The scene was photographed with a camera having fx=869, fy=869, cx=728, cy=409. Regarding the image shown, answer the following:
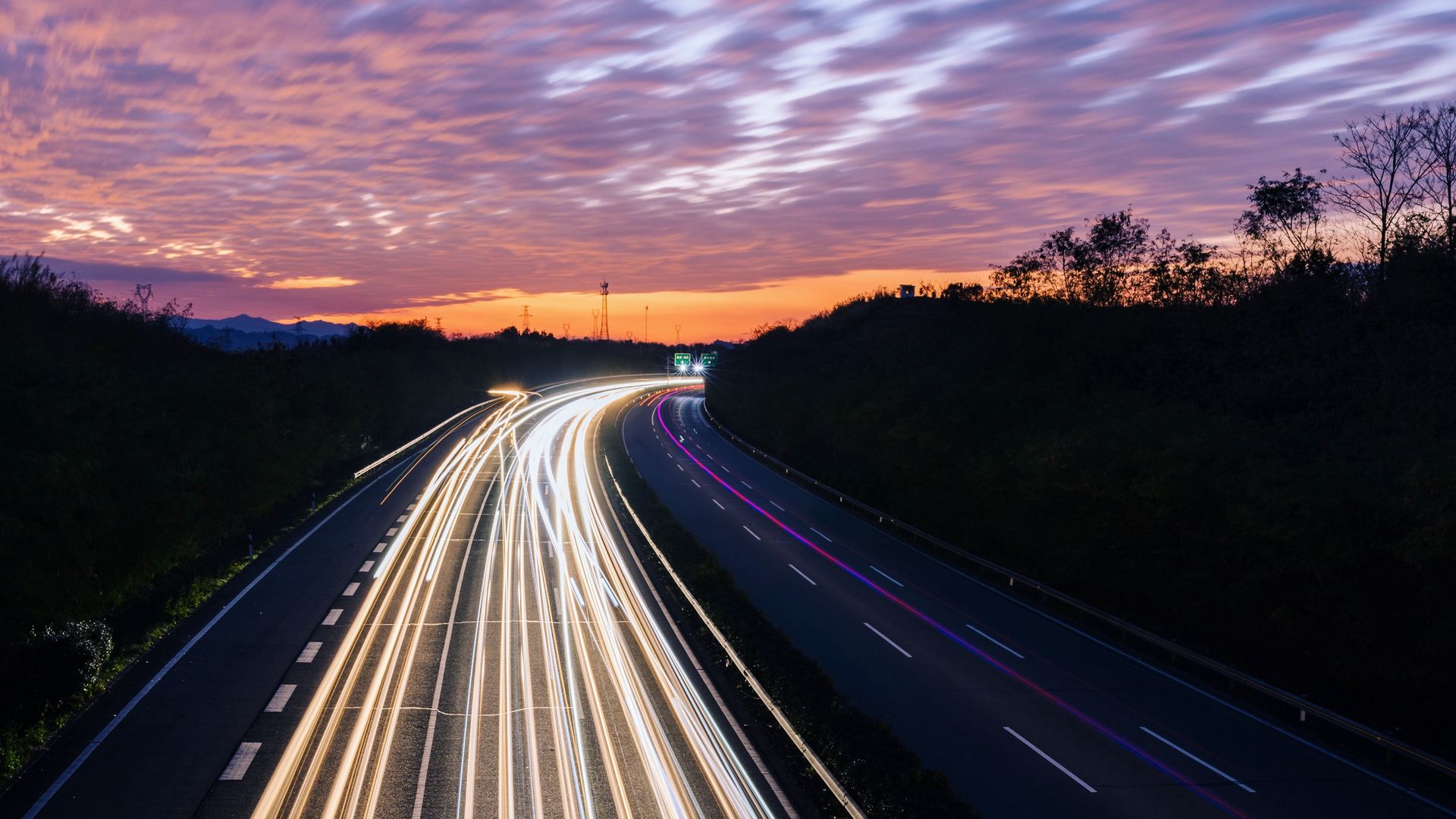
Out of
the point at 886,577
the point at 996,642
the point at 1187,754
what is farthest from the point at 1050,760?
the point at 886,577

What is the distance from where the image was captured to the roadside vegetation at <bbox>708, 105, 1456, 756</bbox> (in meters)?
17.5

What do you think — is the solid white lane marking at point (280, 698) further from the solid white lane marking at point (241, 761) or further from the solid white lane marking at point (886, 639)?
the solid white lane marking at point (886, 639)

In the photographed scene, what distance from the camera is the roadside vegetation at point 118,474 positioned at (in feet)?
53.6

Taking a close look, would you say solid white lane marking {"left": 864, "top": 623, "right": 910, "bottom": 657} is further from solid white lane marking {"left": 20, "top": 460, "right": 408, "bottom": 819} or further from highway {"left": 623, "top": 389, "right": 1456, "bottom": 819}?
solid white lane marking {"left": 20, "top": 460, "right": 408, "bottom": 819}

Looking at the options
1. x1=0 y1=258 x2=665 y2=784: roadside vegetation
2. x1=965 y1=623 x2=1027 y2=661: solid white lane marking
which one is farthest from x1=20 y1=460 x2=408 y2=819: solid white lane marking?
x1=965 y1=623 x2=1027 y2=661: solid white lane marking

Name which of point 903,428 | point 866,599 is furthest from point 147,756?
point 903,428

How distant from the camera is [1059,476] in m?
26.1

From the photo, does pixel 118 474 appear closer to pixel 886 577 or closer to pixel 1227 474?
pixel 886 577

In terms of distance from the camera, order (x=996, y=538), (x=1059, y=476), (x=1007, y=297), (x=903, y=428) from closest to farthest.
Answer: (x=1059, y=476) → (x=996, y=538) → (x=903, y=428) → (x=1007, y=297)

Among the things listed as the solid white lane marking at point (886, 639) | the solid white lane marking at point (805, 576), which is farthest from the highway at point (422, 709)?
the solid white lane marking at point (805, 576)

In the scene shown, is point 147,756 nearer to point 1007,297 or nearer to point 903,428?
point 903,428

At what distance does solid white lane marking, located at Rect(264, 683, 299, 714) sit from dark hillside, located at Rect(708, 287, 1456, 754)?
20.6 meters

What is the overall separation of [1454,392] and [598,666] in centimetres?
2331

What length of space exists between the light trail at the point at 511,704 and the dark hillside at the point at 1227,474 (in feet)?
42.8
